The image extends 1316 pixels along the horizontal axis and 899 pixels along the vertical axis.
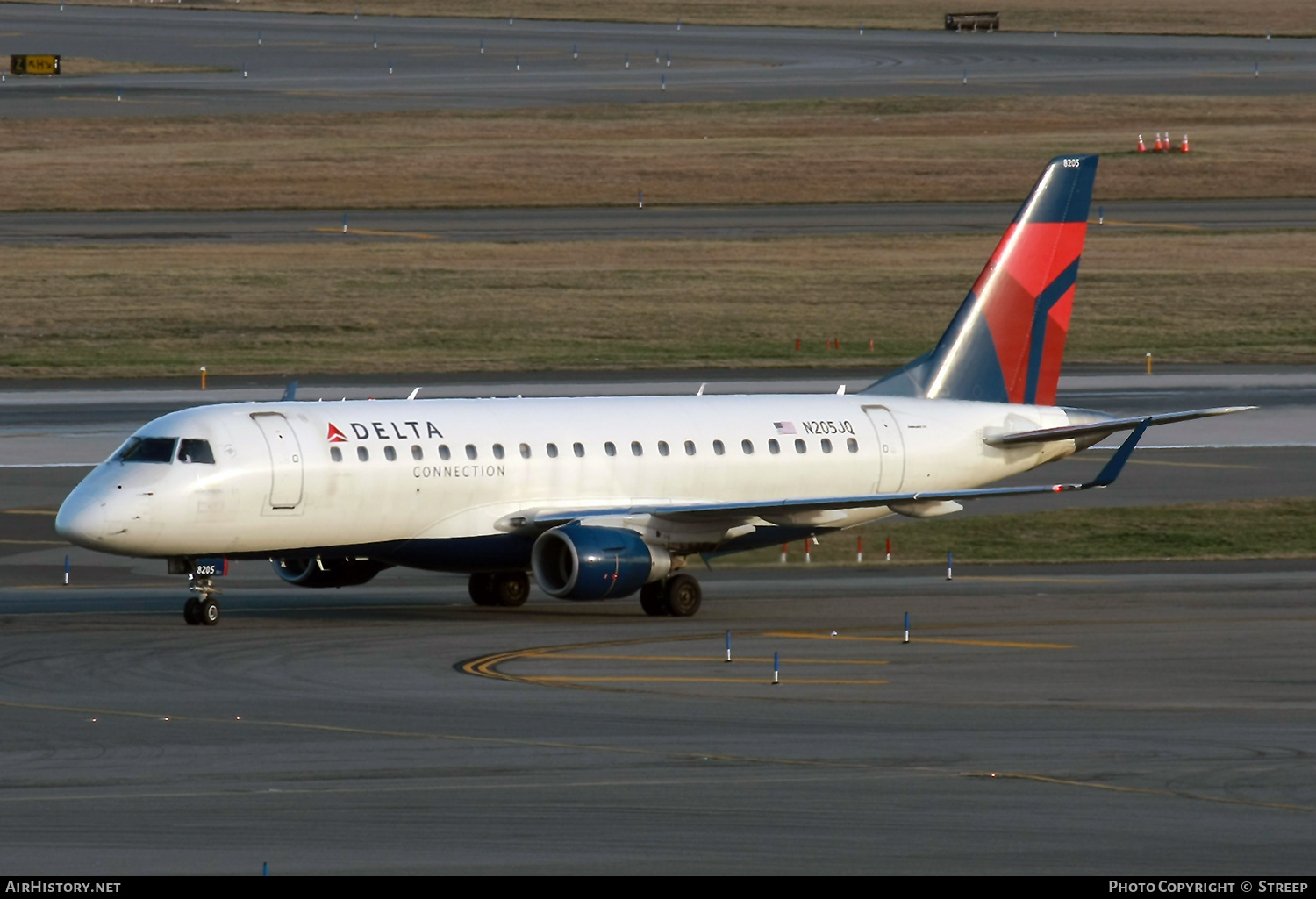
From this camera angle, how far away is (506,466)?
122 feet

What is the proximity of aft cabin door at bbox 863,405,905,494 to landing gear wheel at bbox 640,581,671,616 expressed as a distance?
535cm

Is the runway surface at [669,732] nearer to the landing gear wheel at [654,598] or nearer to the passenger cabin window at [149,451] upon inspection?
the landing gear wheel at [654,598]

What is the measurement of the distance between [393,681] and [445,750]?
533cm

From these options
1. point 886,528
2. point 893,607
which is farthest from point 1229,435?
point 893,607

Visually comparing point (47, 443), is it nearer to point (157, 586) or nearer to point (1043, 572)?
point (157, 586)

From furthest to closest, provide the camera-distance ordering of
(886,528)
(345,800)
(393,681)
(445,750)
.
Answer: (886,528), (393,681), (445,750), (345,800)

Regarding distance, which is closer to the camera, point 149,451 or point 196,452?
point 196,452

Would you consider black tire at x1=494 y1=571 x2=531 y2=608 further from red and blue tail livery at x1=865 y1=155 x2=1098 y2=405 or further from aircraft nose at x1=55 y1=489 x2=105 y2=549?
red and blue tail livery at x1=865 y1=155 x2=1098 y2=405

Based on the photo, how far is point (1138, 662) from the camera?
104ft

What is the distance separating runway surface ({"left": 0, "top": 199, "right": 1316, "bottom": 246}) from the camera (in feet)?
306

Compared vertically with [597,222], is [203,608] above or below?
below

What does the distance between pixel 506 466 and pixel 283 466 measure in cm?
395

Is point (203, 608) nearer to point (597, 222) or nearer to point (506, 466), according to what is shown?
point (506, 466)

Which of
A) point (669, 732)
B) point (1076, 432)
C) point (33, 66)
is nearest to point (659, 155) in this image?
point (33, 66)
